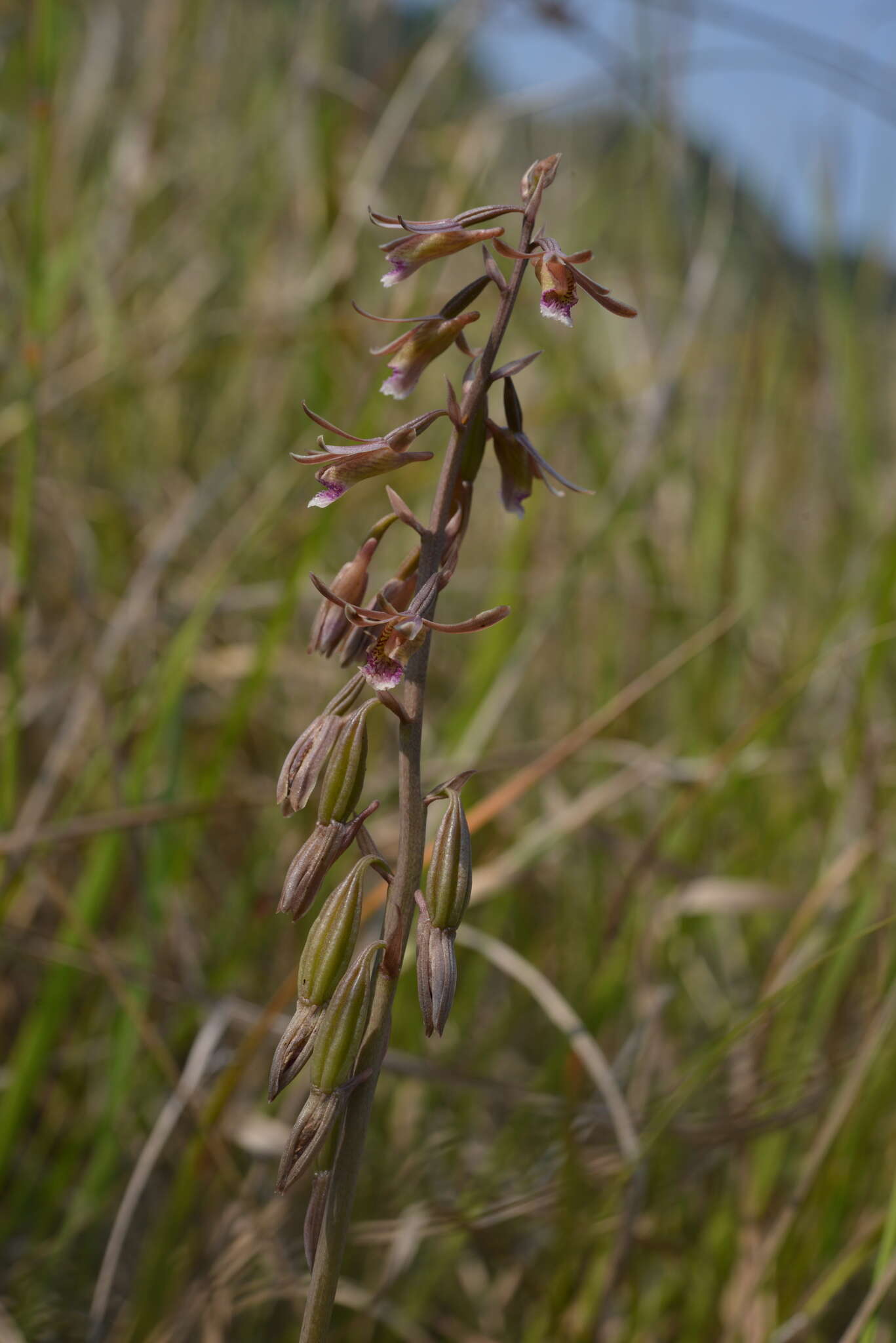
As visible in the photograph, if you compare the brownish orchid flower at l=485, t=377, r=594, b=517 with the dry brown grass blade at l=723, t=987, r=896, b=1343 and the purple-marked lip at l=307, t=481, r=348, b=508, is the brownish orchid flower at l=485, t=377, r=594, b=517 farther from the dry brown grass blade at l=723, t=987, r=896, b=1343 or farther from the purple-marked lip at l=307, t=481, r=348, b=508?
the dry brown grass blade at l=723, t=987, r=896, b=1343

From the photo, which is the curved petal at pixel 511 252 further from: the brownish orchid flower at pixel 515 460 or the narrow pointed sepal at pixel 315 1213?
the narrow pointed sepal at pixel 315 1213

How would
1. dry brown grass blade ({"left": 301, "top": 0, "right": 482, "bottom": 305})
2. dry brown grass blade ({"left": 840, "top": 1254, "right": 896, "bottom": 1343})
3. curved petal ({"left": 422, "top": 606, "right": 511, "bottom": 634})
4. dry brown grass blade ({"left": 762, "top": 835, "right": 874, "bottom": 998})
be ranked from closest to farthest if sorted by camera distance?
curved petal ({"left": 422, "top": 606, "right": 511, "bottom": 634})
dry brown grass blade ({"left": 840, "top": 1254, "right": 896, "bottom": 1343})
dry brown grass blade ({"left": 762, "top": 835, "right": 874, "bottom": 998})
dry brown grass blade ({"left": 301, "top": 0, "right": 482, "bottom": 305})

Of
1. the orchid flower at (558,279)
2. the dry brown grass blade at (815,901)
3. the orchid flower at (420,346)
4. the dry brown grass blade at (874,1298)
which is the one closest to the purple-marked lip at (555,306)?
the orchid flower at (558,279)

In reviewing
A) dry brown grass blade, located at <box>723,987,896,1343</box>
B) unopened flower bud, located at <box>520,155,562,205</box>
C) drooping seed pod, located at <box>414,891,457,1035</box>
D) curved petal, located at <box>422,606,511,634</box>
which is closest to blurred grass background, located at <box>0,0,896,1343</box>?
dry brown grass blade, located at <box>723,987,896,1343</box>

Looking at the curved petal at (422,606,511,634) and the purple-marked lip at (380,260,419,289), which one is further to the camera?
the purple-marked lip at (380,260,419,289)

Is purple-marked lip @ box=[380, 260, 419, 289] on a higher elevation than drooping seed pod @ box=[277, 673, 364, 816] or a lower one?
higher

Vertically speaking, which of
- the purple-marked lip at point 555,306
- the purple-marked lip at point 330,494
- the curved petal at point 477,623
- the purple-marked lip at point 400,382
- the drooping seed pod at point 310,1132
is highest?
the purple-marked lip at point 555,306
